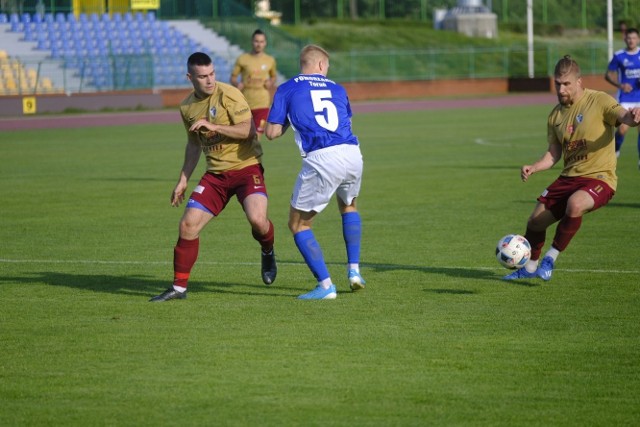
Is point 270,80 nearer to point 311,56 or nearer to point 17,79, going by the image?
point 311,56

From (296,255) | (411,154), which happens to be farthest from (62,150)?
(296,255)

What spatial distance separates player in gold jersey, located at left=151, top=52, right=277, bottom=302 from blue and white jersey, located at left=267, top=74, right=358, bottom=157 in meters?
0.45

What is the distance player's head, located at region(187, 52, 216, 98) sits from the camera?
8891mm

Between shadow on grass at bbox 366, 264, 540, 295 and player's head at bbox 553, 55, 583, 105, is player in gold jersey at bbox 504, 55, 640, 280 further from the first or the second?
shadow on grass at bbox 366, 264, 540, 295

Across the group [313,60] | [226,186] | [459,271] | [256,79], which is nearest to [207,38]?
[256,79]

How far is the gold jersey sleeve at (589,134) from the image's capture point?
371 inches

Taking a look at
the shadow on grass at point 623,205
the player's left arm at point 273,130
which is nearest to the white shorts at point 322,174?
the player's left arm at point 273,130

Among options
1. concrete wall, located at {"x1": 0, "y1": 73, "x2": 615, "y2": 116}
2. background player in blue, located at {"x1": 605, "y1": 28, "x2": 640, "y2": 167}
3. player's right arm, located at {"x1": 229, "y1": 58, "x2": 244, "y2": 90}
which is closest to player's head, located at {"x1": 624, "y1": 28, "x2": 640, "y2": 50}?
background player in blue, located at {"x1": 605, "y1": 28, "x2": 640, "y2": 167}

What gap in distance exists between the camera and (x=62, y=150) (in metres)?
26.1

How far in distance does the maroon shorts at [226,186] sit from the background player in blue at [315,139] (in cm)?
48

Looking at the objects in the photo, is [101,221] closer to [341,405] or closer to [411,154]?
[341,405]

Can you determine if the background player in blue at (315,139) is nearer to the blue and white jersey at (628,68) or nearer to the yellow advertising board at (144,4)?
the blue and white jersey at (628,68)

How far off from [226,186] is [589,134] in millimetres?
3054

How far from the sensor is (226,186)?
9219 millimetres
